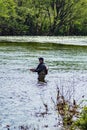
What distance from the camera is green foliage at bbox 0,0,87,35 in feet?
342

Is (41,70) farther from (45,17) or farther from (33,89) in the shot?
(45,17)

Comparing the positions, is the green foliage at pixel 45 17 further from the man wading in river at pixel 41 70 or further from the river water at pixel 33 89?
the man wading in river at pixel 41 70

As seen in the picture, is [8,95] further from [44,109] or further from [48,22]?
[48,22]

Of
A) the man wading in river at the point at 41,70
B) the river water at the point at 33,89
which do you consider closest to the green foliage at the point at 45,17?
the river water at the point at 33,89

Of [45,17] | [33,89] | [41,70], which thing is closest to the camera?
[33,89]

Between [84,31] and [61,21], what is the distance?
1008 centimetres

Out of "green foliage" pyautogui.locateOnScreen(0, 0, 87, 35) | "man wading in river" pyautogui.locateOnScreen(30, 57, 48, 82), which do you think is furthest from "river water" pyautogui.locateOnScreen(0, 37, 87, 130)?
"green foliage" pyautogui.locateOnScreen(0, 0, 87, 35)

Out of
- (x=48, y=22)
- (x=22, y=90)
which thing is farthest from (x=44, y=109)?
(x=48, y=22)

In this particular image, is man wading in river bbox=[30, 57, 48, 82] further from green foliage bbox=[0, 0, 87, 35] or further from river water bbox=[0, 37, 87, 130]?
green foliage bbox=[0, 0, 87, 35]

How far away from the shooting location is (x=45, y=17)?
114 meters

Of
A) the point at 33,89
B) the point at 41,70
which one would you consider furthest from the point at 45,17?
the point at 33,89

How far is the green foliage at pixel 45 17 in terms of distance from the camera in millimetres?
104188

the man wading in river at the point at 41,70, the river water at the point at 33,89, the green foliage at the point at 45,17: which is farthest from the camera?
the green foliage at the point at 45,17

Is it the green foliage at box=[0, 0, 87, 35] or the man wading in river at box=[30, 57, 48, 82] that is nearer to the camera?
the man wading in river at box=[30, 57, 48, 82]
